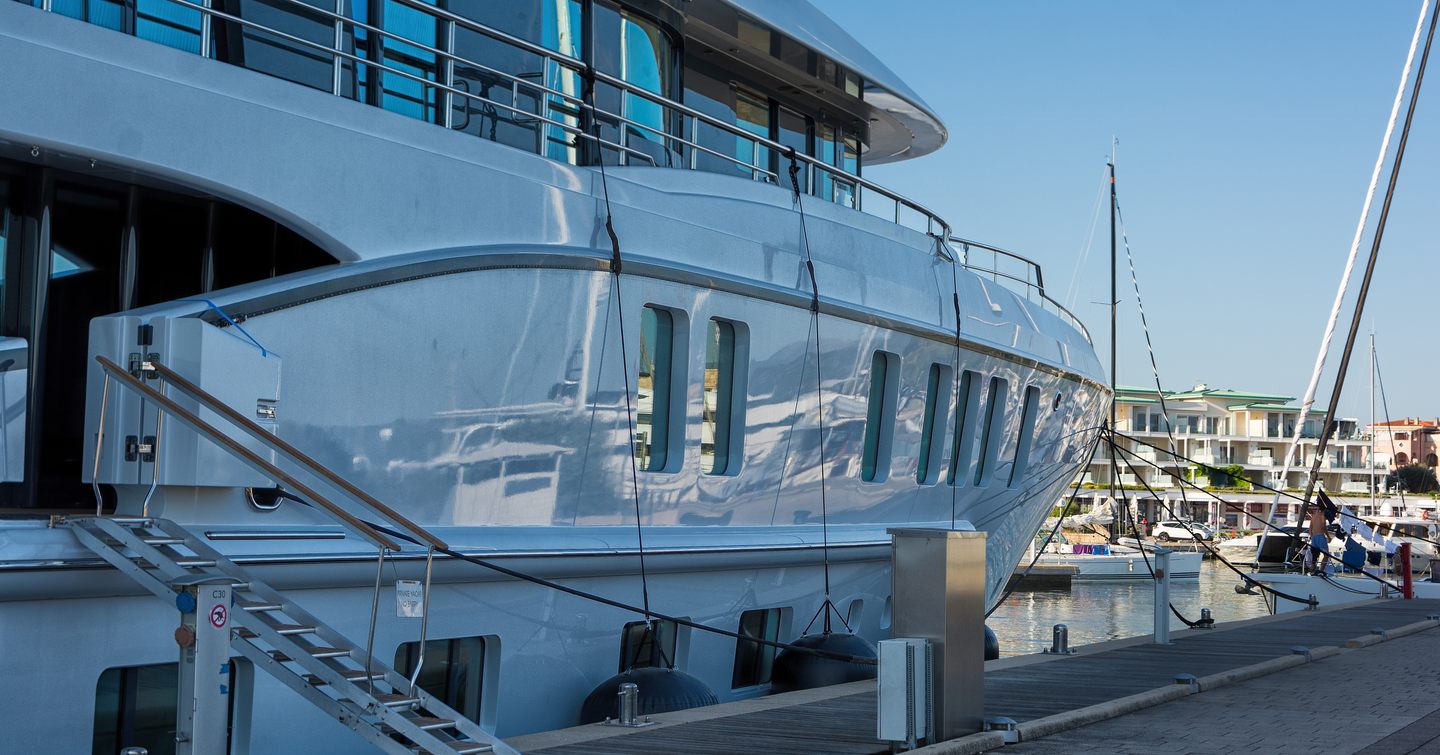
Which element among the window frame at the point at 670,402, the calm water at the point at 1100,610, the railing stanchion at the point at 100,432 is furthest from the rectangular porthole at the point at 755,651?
the calm water at the point at 1100,610

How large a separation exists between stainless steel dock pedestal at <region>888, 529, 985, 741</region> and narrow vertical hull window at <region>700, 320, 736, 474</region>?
2.13 meters

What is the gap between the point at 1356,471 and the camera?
10319cm

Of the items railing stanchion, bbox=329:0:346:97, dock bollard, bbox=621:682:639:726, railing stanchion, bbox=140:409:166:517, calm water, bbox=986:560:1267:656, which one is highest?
railing stanchion, bbox=329:0:346:97

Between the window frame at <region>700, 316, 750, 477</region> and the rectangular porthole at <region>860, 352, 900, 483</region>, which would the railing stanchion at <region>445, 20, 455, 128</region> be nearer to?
the window frame at <region>700, 316, 750, 477</region>

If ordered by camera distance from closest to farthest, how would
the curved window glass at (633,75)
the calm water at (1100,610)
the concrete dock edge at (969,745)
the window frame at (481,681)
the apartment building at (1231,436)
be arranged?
1. the concrete dock edge at (969,745)
2. the window frame at (481,681)
3. the curved window glass at (633,75)
4. the calm water at (1100,610)
5. the apartment building at (1231,436)

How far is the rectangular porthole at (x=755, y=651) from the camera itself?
9.36 meters

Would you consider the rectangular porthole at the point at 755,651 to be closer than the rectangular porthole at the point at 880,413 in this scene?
Yes

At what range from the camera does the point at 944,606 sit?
264 inches

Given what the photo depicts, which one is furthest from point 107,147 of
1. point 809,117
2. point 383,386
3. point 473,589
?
point 809,117

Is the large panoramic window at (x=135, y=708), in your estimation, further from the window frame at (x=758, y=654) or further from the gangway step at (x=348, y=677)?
the window frame at (x=758, y=654)

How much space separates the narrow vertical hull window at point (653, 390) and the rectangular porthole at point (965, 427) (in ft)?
13.6

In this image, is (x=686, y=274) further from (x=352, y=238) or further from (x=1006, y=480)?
(x=1006, y=480)

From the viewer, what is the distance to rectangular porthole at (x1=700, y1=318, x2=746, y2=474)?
877 cm

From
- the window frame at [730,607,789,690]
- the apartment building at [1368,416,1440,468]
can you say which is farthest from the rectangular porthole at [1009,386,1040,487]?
the apartment building at [1368,416,1440,468]
